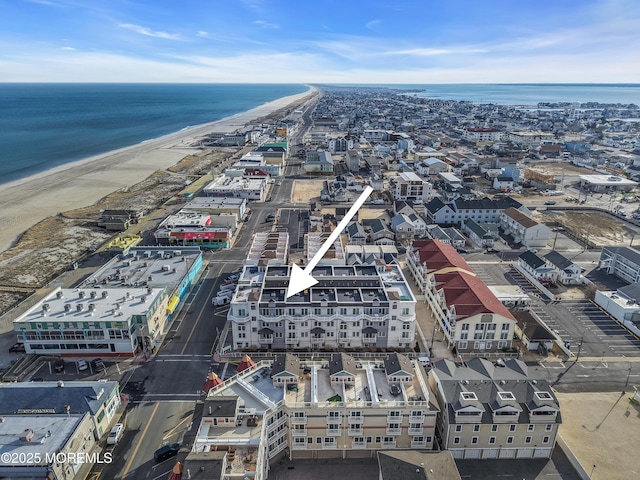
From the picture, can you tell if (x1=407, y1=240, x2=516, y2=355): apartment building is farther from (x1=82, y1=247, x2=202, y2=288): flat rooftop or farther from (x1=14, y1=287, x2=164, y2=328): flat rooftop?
(x1=82, y1=247, x2=202, y2=288): flat rooftop

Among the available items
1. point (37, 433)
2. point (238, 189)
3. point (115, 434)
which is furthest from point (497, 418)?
point (238, 189)

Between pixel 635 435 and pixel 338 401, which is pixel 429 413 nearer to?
pixel 338 401

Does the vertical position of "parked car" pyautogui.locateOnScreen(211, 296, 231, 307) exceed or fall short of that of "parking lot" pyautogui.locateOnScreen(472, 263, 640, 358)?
it exceeds it

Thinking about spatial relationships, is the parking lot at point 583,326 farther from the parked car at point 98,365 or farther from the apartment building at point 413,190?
the parked car at point 98,365

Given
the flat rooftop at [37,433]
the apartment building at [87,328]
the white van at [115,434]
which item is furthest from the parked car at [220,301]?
the flat rooftop at [37,433]

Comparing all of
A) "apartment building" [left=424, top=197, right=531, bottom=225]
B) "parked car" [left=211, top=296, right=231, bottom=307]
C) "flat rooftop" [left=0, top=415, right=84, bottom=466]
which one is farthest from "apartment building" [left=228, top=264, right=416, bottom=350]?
"apartment building" [left=424, top=197, right=531, bottom=225]

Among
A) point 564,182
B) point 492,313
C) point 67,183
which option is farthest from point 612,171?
point 67,183
